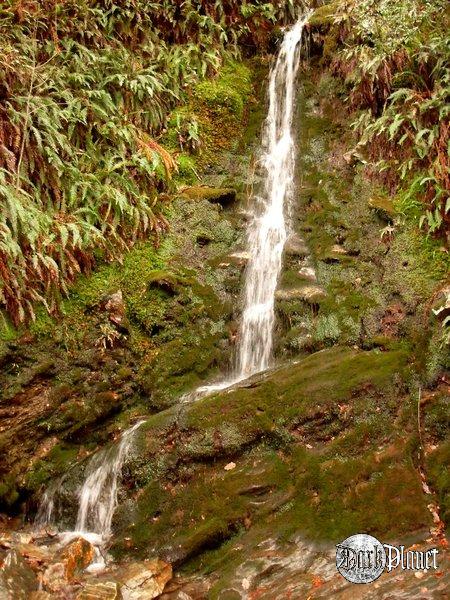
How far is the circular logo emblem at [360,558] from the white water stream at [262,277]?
2.68 metres

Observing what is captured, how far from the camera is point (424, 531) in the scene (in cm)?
466

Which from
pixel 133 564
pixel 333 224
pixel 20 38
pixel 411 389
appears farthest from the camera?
pixel 20 38

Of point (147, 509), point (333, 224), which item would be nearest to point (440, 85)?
point (333, 224)

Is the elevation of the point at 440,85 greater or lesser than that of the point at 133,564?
greater

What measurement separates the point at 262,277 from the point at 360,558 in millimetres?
4636

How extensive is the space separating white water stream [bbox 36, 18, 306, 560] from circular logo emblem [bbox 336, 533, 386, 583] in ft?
8.78

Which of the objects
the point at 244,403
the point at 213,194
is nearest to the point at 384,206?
the point at 213,194

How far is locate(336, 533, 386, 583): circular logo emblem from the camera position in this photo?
4336 millimetres

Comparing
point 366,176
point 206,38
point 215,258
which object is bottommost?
point 215,258

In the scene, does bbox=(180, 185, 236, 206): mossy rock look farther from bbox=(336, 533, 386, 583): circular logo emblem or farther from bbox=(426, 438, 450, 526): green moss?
bbox=(336, 533, 386, 583): circular logo emblem

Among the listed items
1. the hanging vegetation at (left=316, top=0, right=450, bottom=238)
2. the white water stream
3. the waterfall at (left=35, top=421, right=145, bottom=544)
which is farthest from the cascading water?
the hanging vegetation at (left=316, top=0, right=450, bottom=238)

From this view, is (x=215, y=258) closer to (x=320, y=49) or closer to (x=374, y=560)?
(x=374, y=560)

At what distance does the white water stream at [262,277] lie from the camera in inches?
231

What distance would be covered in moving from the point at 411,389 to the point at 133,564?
11.8 ft
